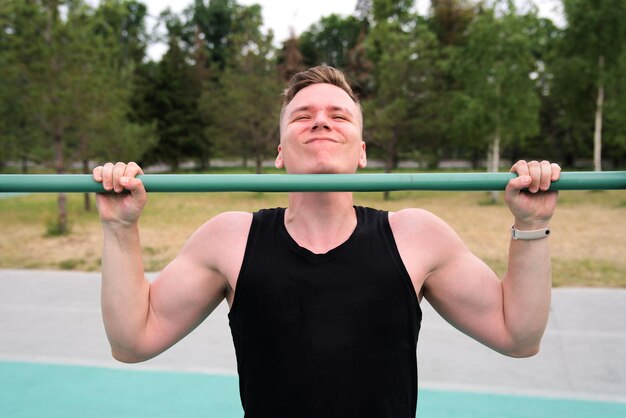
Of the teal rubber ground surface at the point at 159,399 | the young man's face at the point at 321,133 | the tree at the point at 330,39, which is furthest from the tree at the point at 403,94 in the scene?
the tree at the point at 330,39

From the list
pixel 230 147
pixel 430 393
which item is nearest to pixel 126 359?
pixel 430 393

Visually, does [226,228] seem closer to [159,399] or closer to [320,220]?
[320,220]

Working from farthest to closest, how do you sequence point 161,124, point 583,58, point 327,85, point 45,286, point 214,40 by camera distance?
point 214,40 < point 161,124 < point 583,58 < point 45,286 < point 327,85

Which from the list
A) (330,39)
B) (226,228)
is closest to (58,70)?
(226,228)

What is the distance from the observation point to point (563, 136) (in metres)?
31.1

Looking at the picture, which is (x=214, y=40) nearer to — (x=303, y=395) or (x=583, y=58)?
(x=583, y=58)

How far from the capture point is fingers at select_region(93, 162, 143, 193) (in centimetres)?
143

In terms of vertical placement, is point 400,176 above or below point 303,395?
above

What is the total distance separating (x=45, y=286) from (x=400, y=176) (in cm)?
596

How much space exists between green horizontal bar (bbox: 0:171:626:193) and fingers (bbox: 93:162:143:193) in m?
0.03

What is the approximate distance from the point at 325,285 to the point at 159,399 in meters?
2.57

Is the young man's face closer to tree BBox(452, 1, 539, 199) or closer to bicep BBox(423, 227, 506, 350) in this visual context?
bicep BBox(423, 227, 506, 350)

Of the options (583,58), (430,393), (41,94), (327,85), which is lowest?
(430,393)

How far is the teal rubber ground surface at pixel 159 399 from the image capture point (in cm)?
326
